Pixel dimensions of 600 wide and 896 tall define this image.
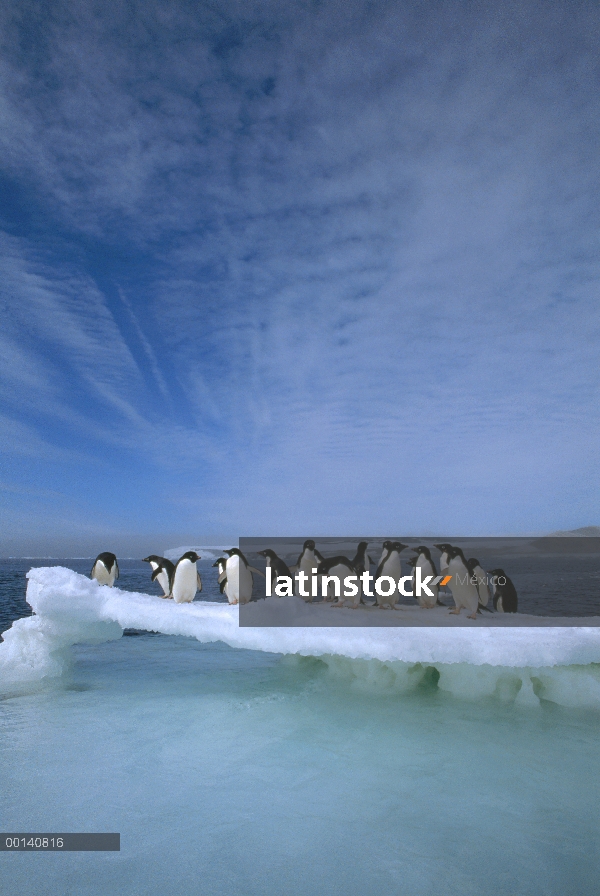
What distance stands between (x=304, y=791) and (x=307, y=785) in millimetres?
106

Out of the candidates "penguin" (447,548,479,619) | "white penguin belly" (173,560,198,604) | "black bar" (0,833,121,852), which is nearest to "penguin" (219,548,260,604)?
"white penguin belly" (173,560,198,604)

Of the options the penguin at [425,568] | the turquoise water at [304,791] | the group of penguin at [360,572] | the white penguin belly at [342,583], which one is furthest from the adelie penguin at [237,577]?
the penguin at [425,568]

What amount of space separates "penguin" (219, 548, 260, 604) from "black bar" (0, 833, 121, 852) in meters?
4.79

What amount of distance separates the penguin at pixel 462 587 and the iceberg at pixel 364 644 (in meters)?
0.86

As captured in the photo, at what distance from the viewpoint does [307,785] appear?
14.2ft

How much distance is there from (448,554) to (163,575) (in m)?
5.63

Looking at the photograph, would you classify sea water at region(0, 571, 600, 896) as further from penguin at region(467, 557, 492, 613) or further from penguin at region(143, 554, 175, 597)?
penguin at region(143, 554, 175, 597)

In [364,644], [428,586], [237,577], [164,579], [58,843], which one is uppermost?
[237,577]

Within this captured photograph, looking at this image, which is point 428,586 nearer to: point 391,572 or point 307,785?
point 391,572

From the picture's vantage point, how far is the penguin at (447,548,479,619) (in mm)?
7352

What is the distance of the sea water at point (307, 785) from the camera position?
3.29 meters

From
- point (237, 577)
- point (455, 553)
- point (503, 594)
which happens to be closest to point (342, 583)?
point (237, 577)

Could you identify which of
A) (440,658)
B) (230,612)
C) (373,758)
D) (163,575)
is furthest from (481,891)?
(163,575)

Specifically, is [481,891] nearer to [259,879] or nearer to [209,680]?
[259,879]
